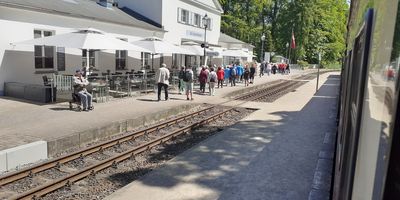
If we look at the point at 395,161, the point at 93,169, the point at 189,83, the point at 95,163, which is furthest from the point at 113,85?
the point at 395,161

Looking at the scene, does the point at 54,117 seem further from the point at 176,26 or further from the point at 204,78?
the point at 176,26

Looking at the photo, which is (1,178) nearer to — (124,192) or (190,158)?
(124,192)

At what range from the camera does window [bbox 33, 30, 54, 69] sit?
1744cm

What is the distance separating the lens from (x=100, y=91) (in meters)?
16.3

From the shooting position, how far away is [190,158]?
8.55 metres

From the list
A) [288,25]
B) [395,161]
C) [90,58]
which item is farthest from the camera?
[288,25]

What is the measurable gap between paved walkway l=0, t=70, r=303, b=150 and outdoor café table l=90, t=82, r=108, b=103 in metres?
0.53

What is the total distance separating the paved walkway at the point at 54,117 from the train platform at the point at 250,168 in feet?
11.5

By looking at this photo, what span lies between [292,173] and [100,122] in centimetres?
639

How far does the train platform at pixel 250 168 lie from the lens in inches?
257

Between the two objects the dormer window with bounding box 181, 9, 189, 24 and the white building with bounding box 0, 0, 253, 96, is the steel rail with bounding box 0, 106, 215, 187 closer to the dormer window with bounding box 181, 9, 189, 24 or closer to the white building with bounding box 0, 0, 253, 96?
the white building with bounding box 0, 0, 253, 96

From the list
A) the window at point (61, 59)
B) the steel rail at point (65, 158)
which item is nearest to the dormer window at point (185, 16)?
the window at point (61, 59)

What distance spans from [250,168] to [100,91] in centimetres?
A: 1020

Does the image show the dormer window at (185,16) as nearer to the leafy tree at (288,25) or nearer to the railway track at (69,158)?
the railway track at (69,158)
